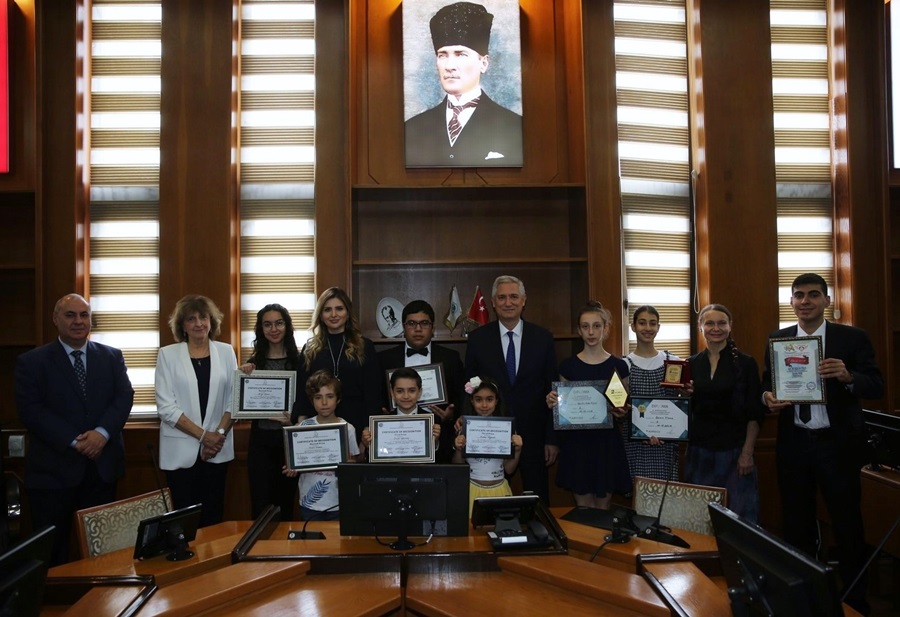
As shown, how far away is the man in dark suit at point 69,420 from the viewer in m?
3.51

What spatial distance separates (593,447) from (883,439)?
1.43 metres

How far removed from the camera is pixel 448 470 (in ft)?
7.96

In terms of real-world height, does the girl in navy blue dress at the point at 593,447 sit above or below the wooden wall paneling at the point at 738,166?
below

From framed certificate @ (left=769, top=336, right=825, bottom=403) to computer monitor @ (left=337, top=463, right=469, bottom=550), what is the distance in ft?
6.09

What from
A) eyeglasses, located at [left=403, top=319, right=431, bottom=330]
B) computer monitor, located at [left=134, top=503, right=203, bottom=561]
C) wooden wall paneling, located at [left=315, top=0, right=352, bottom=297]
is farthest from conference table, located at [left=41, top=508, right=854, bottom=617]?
wooden wall paneling, located at [left=315, top=0, right=352, bottom=297]

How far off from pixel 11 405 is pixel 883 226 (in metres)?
6.12

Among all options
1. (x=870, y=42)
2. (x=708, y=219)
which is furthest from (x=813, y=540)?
(x=870, y=42)

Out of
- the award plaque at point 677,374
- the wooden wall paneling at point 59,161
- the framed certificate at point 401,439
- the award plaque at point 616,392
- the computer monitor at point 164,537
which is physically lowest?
the computer monitor at point 164,537

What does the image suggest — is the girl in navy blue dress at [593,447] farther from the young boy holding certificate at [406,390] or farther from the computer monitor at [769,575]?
the computer monitor at [769,575]

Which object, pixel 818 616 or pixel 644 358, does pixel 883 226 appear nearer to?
pixel 644 358

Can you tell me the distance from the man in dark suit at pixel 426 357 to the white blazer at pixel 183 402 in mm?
911

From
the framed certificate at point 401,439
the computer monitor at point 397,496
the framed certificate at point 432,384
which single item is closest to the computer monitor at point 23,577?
the computer monitor at point 397,496

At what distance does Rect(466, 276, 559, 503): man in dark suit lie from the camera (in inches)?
150

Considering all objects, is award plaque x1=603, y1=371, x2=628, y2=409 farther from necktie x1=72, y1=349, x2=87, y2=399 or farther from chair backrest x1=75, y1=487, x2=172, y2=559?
necktie x1=72, y1=349, x2=87, y2=399
